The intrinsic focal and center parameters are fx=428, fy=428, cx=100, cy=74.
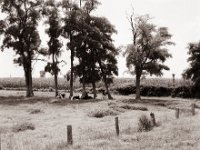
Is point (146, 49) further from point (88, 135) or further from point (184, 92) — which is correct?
point (88, 135)

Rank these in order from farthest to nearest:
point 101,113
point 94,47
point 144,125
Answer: point 94,47, point 101,113, point 144,125

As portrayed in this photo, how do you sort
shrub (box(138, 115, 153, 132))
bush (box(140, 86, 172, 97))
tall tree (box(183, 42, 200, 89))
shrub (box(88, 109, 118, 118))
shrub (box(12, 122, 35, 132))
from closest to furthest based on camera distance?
shrub (box(138, 115, 153, 132)) < shrub (box(12, 122, 35, 132)) < shrub (box(88, 109, 118, 118)) < tall tree (box(183, 42, 200, 89)) < bush (box(140, 86, 172, 97))

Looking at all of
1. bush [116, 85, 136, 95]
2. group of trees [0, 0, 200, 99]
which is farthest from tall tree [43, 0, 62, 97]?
bush [116, 85, 136, 95]

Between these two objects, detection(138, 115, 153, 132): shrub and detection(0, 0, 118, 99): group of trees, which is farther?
detection(0, 0, 118, 99): group of trees

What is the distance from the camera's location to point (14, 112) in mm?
42406

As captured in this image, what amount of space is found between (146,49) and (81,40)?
999cm

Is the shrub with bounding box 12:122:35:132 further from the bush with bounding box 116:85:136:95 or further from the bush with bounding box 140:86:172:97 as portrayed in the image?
the bush with bounding box 116:85:136:95

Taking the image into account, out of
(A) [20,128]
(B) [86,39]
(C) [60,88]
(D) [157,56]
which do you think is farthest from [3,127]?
(C) [60,88]

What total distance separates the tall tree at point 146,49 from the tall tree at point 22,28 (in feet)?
48.4

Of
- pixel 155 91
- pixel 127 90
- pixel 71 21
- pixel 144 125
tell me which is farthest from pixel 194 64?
pixel 144 125

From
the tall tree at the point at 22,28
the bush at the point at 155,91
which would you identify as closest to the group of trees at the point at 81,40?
the tall tree at the point at 22,28

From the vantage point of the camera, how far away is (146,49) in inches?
2552

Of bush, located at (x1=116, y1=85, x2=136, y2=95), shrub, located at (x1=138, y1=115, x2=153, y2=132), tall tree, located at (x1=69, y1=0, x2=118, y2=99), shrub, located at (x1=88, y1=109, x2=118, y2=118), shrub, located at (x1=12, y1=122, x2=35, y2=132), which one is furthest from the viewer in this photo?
bush, located at (x1=116, y1=85, x2=136, y2=95)

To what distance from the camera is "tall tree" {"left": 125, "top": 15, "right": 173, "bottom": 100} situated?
64188mm
